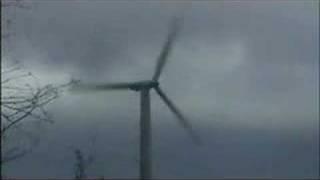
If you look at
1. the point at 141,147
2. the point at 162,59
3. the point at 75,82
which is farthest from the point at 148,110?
the point at 75,82

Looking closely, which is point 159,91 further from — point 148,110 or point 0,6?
point 0,6

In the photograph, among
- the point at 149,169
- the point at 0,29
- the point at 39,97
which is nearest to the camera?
the point at 0,29

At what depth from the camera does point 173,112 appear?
56.7 meters

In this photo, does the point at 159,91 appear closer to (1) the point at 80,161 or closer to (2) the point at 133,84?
(2) the point at 133,84

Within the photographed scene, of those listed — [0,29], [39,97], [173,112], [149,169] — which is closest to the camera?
[0,29]

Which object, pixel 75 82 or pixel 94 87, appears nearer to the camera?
pixel 75 82

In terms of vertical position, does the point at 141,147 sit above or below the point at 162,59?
below

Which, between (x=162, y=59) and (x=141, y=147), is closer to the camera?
(x=141, y=147)

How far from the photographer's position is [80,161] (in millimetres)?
60250

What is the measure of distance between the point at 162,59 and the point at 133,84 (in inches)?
88.6

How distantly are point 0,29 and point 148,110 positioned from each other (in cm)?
3969

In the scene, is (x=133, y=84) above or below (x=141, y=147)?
above

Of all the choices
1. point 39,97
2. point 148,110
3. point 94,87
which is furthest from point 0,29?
point 94,87

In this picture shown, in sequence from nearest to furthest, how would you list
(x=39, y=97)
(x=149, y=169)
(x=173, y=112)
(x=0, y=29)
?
1. (x=0, y=29)
2. (x=39, y=97)
3. (x=149, y=169)
4. (x=173, y=112)
